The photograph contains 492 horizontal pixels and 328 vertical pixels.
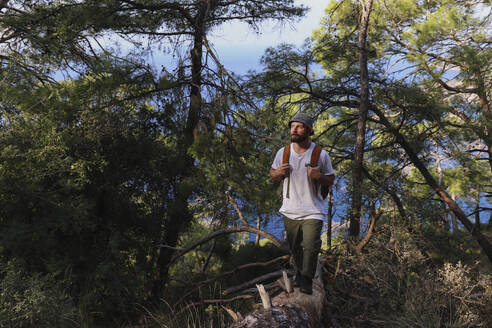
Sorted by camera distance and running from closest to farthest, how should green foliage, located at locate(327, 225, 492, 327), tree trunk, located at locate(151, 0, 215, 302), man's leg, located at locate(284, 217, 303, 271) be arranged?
man's leg, located at locate(284, 217, 303, 271) < green foliage, located at locate(327, 225, 492, 327) < tree trunk, located at locate(151, 0, 215, 302)

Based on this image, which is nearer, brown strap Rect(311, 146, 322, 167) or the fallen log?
the fallen log

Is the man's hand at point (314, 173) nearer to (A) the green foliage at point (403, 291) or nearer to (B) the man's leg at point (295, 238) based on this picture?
(B) the man's leg at point (295, 238)

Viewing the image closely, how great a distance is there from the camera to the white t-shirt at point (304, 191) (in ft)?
12.0

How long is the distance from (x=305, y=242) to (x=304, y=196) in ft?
1.53

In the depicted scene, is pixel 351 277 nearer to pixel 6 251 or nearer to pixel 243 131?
pixel 243 131

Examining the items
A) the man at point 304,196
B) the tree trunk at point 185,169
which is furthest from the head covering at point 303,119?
the tree trunk at point 185,169

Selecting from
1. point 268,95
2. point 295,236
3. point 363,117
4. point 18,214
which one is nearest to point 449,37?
point 363,117

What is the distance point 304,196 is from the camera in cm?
373

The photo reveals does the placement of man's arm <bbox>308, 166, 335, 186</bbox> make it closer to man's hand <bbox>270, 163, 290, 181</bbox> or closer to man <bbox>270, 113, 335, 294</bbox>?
man <bbox>270, 113, 335, 294</bbox>

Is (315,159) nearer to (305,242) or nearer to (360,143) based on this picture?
(305,242)

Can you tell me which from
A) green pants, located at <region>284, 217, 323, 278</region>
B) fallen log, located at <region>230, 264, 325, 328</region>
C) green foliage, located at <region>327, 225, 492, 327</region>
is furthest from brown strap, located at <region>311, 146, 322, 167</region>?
green foliage, located at <region>327, 225, 492, 327</region>

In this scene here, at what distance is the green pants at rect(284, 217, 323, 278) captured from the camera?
3.61 metres

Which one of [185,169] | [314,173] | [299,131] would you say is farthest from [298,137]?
[185,169]

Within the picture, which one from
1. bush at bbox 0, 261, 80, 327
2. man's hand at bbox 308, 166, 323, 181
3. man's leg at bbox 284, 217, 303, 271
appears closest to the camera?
man's hand at bbox 308, 166, 323, 181
